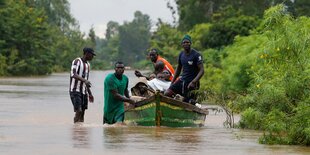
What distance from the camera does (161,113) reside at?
57.4 ft

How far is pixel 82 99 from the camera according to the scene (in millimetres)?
17969

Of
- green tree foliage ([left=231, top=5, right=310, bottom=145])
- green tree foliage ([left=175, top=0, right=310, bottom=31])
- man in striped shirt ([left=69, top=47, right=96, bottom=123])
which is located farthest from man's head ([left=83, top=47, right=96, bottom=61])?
green tree foliage ([left=175, top=0, right=310, bottom=31])

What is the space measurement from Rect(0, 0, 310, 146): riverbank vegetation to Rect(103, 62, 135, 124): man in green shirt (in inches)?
69.9

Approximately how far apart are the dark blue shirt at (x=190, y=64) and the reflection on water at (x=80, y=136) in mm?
2499

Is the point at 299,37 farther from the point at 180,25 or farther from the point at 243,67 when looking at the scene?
the point at 180,25

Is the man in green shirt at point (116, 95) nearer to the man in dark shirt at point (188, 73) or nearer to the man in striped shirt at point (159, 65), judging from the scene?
the man in dark shirt at point (188, 73)

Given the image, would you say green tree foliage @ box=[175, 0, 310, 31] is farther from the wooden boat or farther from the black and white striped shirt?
the black and white striped shirt

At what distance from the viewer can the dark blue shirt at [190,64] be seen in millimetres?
18141

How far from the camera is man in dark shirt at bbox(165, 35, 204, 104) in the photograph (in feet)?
59.2

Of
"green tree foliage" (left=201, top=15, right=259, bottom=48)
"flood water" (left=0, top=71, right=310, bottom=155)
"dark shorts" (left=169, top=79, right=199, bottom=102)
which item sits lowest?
"flood water" (left=0, top=71, right=310, bottom=155)

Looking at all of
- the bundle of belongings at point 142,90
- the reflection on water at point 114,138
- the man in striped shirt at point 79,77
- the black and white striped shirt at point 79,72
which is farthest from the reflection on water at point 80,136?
the bundle of belongings at point 142,90

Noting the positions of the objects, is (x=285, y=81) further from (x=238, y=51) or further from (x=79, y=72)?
(x=238, y=51)

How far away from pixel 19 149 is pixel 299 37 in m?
5.46

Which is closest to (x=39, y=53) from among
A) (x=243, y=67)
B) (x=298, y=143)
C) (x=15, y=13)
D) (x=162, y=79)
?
(x=15, y=13)
